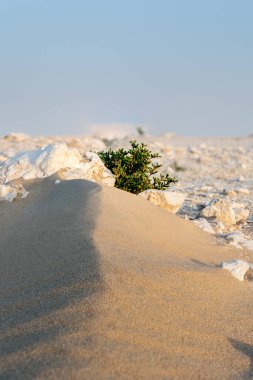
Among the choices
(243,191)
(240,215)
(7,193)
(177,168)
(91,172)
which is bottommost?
(177,168)

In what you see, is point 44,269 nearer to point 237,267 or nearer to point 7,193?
point 237,267

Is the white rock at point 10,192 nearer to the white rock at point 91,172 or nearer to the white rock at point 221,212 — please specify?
the white rock at point 91,172

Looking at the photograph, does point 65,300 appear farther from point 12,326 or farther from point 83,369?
point 83,369

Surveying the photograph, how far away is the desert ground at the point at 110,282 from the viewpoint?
335 centimetres

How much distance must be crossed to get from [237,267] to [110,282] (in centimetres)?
135

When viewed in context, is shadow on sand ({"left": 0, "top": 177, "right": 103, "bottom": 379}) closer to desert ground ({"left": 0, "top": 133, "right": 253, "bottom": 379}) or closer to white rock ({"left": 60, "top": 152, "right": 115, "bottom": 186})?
desert ground ({"left": 0, "top": 133, "right": 253, "bottom": 379})

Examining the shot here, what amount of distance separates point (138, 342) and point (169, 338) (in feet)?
0.79

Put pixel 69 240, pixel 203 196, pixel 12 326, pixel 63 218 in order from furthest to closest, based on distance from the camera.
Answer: pixel 203 196 < pixel 63 218 < pixel 69 240 < pixel 12 326

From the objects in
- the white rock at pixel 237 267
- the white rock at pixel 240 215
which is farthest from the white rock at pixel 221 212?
Answer: the white rock at pixel 237 267

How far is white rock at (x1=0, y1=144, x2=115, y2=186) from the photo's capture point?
671 centimetres

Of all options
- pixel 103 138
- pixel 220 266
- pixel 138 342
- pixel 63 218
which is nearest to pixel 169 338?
pixel 138 342

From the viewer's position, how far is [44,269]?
4.77 meters

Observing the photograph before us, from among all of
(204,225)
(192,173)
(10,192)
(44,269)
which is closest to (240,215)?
(204,225)

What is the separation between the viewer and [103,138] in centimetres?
2177
